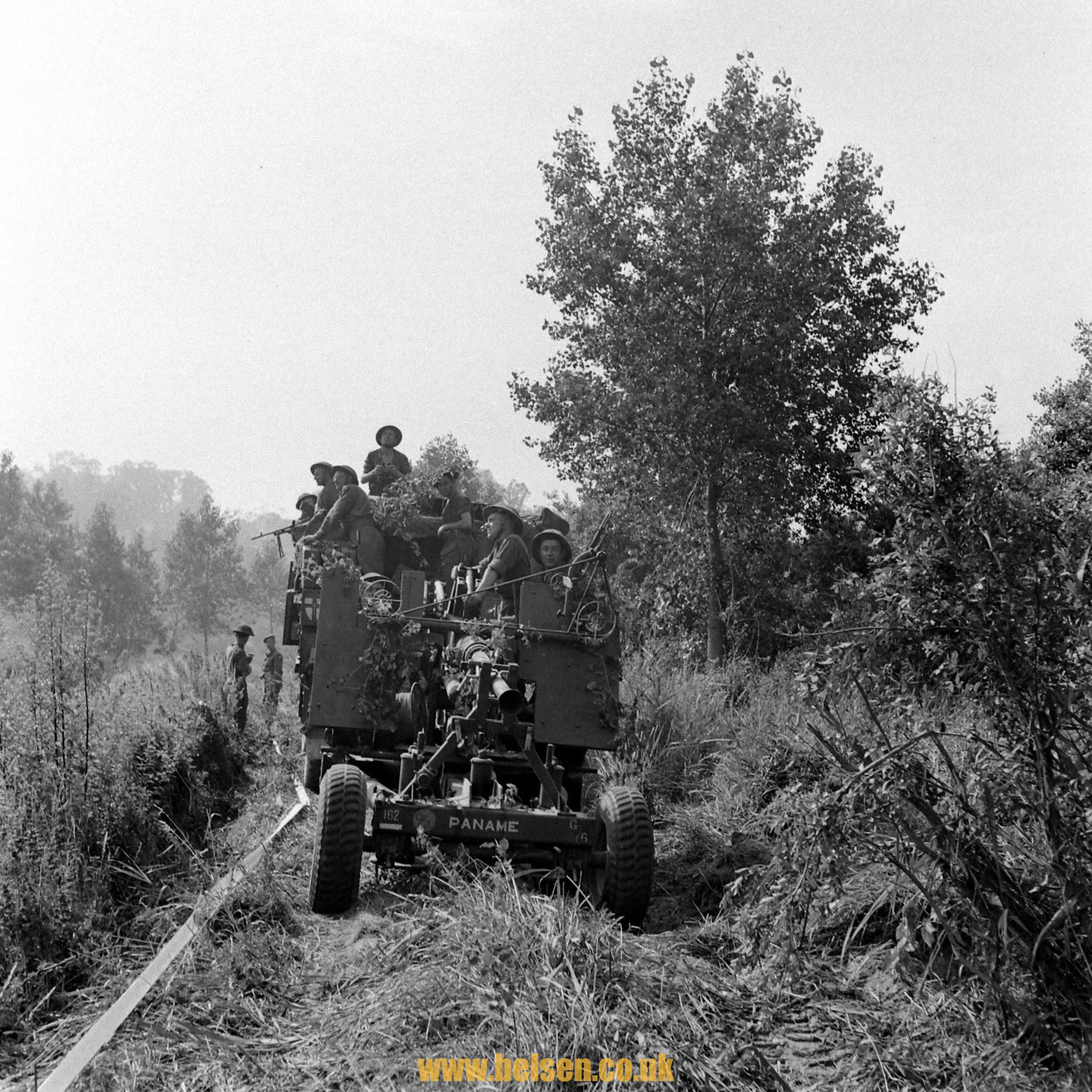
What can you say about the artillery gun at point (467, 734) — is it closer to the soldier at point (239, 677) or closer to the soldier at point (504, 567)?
the soldier at point (504, 567)

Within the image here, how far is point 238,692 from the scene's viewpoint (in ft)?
49.2

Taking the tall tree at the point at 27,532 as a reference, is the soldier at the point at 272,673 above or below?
below

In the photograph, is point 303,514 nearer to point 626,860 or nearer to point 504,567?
point 504,567

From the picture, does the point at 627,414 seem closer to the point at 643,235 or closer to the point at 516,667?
the point at 643,235

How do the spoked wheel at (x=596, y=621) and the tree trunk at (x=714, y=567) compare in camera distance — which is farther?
the tree trunk at (x=714, y=567)

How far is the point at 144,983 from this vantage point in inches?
211

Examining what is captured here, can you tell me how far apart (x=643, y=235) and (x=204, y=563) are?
48634 mm

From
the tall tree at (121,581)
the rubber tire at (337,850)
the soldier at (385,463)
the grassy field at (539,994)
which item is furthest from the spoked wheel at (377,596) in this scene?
the tall tree at (121,581)

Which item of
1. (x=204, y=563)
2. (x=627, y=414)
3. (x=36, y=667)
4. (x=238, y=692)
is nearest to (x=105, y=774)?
(x=36, y=667)

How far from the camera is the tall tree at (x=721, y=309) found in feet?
59.6

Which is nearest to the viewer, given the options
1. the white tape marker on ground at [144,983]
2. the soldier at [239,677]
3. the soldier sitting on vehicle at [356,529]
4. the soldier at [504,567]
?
the white tape marker on ground at [144,983]

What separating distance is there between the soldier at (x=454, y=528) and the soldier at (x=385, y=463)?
1311 mm

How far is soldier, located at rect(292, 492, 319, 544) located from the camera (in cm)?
1305

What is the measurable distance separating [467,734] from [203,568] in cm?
5827
